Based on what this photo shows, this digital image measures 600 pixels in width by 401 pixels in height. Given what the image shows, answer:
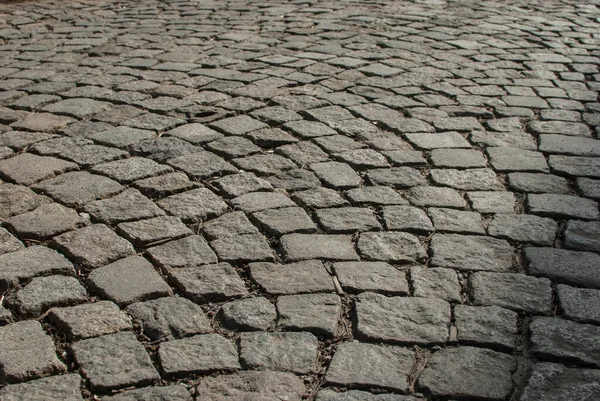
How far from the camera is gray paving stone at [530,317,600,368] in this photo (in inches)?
105

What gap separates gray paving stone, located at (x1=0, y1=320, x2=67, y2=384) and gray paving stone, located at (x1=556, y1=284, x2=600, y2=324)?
71.0 inches

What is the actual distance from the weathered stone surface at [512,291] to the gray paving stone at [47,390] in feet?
4.82

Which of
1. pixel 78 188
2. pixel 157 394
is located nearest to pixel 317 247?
pixel 157 394

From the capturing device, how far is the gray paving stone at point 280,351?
259 cm

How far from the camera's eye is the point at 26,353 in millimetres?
2605

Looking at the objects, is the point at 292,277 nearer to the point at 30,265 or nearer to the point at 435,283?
the point at 435,283

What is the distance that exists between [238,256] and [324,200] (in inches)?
27.5

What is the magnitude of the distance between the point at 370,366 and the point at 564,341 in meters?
0.70

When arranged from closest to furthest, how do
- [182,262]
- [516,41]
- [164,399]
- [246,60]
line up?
[164,399], [182,262], [246,60], [516,41]

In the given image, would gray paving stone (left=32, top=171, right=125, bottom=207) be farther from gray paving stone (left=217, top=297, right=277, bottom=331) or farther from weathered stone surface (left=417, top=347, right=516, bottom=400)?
weathered stone surface (left=417, top=347, right=516, bottom=400)

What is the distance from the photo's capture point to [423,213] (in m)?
3.70

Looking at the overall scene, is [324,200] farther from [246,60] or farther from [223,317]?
[246,60]

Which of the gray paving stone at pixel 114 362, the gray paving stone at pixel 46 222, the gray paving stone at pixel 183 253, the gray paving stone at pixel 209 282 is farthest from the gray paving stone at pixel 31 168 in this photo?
the gray paving stone at pixel 114 362

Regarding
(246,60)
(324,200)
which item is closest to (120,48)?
(246,60)
